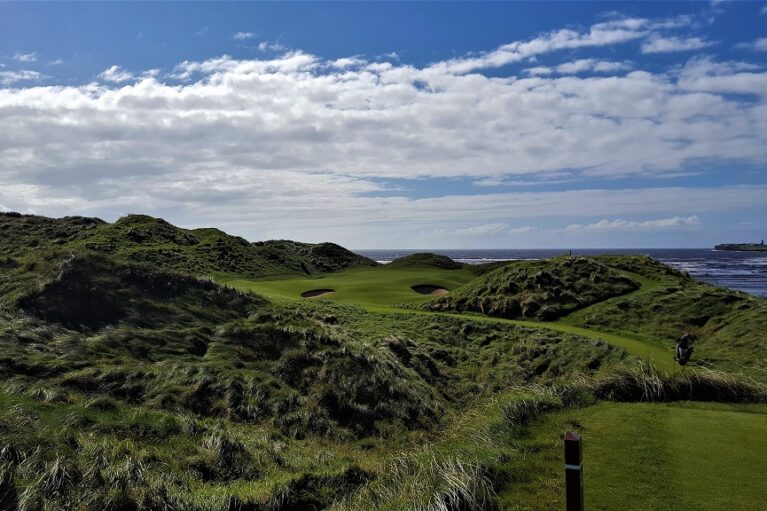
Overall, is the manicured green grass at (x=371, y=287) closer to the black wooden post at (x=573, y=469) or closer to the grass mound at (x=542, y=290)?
the grass mound at (x=542, y=290)

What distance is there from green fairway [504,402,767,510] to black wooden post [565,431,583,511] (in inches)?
61.7

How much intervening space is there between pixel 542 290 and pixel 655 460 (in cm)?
2296

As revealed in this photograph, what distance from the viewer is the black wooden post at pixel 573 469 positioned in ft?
18.0

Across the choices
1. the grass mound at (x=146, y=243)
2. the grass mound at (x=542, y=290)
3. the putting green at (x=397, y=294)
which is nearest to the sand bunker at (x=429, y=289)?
the putting green at (x=397, y=294)

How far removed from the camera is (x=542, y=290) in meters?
30.6

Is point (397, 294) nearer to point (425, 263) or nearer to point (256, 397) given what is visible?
point (256, 397)

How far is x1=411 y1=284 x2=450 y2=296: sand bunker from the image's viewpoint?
42750mm

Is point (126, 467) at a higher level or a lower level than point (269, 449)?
higher

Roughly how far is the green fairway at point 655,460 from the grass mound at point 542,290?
17699 mm

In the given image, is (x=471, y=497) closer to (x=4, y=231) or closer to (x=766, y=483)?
(x=766, y=483)

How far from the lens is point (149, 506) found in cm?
736

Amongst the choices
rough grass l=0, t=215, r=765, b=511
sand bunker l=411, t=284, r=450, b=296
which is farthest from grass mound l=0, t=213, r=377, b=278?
rough grass l=0, t=215, r=765, b=511

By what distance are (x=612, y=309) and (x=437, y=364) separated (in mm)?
10037

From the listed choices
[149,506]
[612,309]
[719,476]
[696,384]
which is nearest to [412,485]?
[149,506]
